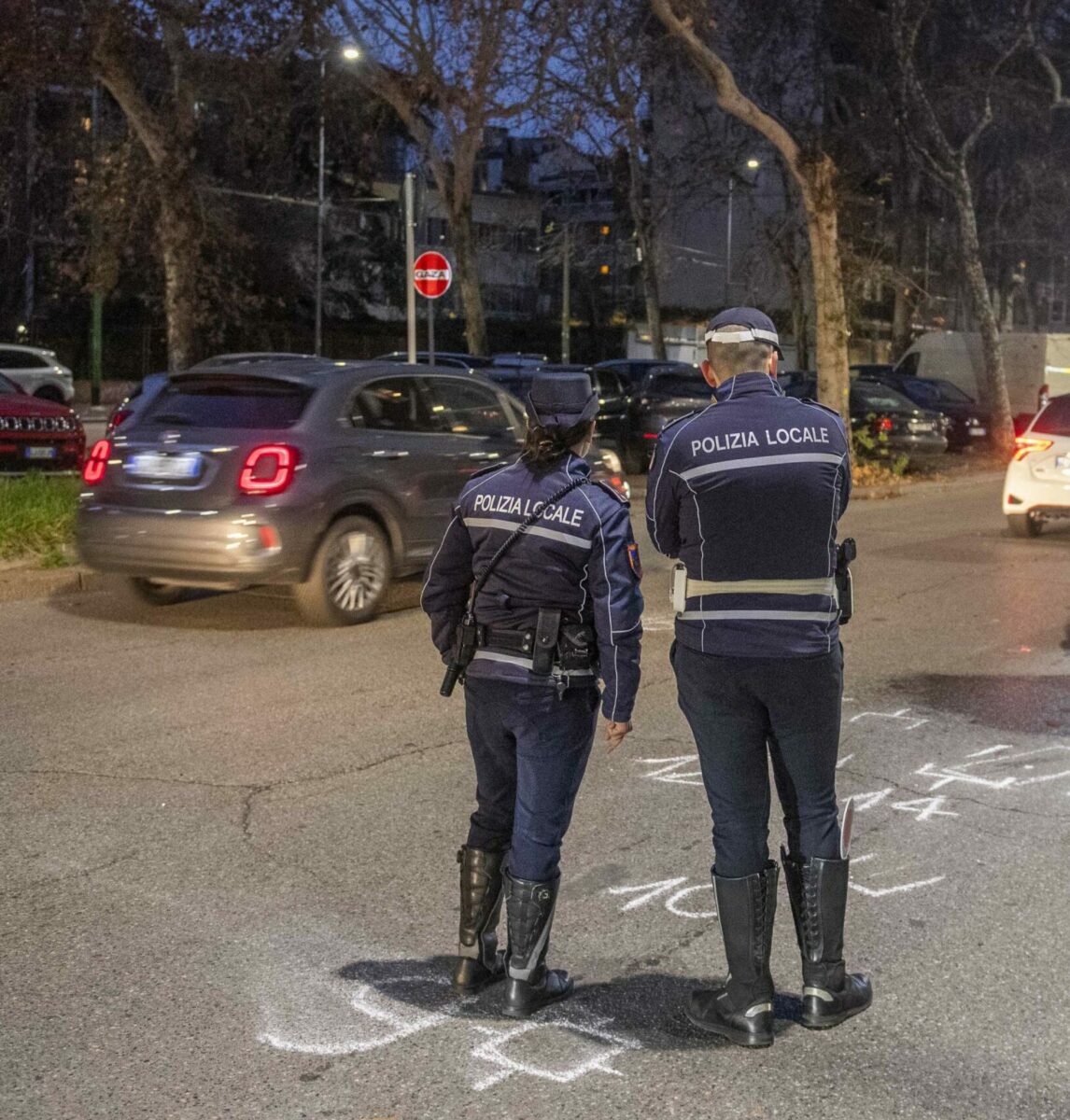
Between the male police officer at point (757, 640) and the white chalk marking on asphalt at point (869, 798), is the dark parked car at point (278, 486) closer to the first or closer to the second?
the white chalk marking on asphalt at point (869, 798)

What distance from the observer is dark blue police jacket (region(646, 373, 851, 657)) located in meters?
4.09

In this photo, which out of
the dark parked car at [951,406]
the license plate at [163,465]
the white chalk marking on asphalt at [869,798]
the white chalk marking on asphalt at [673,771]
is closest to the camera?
the white chalk marking on asphalt at [869,798]

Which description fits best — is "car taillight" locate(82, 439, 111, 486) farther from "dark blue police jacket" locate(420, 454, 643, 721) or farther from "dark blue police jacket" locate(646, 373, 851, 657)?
"dark blue police jacket" locate(646, 373, 851, 657)

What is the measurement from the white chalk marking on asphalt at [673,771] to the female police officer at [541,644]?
8.01 feet

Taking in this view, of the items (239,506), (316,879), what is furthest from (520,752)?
(239,506)

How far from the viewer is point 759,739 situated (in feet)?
13.9

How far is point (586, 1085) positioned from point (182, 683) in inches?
208

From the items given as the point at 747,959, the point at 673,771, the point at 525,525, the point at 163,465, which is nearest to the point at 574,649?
the point at 525,525

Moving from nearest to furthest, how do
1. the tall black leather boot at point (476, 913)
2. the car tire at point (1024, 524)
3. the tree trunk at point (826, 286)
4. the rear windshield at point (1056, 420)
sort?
the tall black leather boot at point (476, 913), the rear windshield at point (1056, 420), the car tire at point (1024, 524), the tree trunk at point (826, 286)

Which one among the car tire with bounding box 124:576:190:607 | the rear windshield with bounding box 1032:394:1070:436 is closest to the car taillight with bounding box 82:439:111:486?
the car tire with bounding box 124:576:190:607

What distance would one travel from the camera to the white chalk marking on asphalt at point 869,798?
6605mm

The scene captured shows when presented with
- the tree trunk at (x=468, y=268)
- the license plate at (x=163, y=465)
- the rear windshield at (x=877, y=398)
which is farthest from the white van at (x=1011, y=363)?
the license plate at (x=163, y=465)

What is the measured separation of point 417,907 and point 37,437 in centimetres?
1303

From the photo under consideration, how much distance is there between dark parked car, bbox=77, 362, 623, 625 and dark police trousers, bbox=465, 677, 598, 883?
19.8ft
